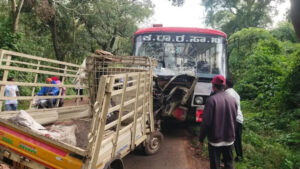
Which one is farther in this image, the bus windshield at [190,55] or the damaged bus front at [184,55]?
the bus windshield at [190,55]

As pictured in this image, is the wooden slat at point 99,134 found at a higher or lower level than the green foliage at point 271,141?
higher

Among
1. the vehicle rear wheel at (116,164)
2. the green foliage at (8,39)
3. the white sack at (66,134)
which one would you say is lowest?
the vehicle rear wheel at (116,164)

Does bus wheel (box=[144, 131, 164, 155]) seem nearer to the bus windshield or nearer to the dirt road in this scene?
the dirt road

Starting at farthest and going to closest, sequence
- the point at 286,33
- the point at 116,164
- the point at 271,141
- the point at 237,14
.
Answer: the point at 237,14
the point at 286,33
the point at 271,141
the point at 116,164

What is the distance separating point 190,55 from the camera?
20.6ft

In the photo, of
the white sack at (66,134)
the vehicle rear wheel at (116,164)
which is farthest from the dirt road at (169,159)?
the white sack at (66,134)

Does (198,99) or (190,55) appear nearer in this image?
(198,99)

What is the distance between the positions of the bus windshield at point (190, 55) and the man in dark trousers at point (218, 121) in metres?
2.79

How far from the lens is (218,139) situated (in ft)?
10.8

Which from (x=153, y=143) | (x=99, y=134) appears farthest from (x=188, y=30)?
(x=99, y=134)

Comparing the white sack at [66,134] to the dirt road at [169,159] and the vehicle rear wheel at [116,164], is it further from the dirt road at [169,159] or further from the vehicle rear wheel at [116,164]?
the dirt road at [169,159]

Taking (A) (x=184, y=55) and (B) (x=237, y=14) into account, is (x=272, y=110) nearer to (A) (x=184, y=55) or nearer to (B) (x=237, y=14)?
(A) (x=184, y=55)

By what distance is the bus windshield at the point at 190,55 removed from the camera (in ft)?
20.3

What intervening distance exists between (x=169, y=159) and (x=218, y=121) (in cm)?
192
